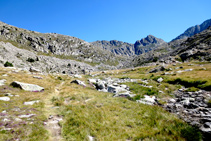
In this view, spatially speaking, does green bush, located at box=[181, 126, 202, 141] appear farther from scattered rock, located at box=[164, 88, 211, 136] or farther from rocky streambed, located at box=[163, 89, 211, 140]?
scattered rock, located at box=[164, 88, 211, 136]

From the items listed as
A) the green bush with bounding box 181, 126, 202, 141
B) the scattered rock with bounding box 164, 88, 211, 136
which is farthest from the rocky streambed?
the green bush with bounding box 181, 126, 202, 141

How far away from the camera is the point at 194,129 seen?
20.6 feet

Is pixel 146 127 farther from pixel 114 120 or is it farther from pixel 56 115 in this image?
pixel 56 115

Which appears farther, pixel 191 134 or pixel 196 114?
pixel 196 114

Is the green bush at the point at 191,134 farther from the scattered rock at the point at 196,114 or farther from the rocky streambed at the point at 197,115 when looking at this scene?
the scattered rock at the point at 196,114

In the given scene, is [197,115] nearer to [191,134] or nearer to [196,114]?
[196,114]

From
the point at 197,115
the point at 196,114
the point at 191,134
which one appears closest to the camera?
the point at 191,134

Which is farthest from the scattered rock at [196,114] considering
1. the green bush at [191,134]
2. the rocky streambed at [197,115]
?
the green bush at [191,134]

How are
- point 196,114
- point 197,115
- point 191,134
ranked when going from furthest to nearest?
point 196,114, point 197,115, point 191,134

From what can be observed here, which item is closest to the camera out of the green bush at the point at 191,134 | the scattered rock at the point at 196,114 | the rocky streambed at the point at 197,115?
the green bush at the point at 191,134

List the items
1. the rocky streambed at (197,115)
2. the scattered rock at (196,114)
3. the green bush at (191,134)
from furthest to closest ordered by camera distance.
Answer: the scattered rock at (196,114) → the rocky streambed at (197,115) → the green bush at (191,134)

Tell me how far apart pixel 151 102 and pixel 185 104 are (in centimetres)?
326

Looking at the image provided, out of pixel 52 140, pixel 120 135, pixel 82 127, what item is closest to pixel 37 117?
pixel 52 140

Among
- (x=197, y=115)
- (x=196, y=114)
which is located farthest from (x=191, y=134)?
(x=196, y=114)
